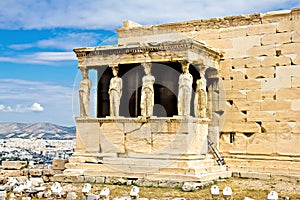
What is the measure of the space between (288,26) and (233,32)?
1730 millimetres

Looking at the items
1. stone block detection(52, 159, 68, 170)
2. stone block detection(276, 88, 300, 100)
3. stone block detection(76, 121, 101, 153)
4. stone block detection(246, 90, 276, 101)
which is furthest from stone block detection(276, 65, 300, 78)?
stone block detection(52, 159, 68, 170)

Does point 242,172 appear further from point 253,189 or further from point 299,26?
point 299,26

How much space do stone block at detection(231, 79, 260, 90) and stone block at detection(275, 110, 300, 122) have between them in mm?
1059

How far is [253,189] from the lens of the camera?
563 inches

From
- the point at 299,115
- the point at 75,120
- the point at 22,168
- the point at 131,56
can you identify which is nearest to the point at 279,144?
the point at 299,115

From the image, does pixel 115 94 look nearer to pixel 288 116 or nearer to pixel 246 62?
pixel 246 62

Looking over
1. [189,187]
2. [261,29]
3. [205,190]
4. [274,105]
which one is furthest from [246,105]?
[189,187]

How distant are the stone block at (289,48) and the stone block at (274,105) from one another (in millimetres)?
1441

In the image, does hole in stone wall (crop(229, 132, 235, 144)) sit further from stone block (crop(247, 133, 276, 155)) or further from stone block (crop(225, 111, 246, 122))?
stone block (crop(247, 133, 276, 155))

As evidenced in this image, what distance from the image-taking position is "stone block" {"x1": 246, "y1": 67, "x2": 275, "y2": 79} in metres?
16.9

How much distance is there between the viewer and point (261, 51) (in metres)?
17.2

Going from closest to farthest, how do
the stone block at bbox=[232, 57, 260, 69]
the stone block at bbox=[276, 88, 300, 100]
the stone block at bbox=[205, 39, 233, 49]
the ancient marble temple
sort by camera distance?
the ancient marble temple, the stone block at bbox=[276, 88, 300, 100], the stone block at bbox=[232, 57, 260, 69], the stone block at bbox=[205, 39, 233, 49]

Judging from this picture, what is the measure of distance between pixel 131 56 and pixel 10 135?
4389 cm

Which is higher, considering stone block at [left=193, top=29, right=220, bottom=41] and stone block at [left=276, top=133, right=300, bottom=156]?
stone block at [left=193, top=29, right=220, bottom=41]
